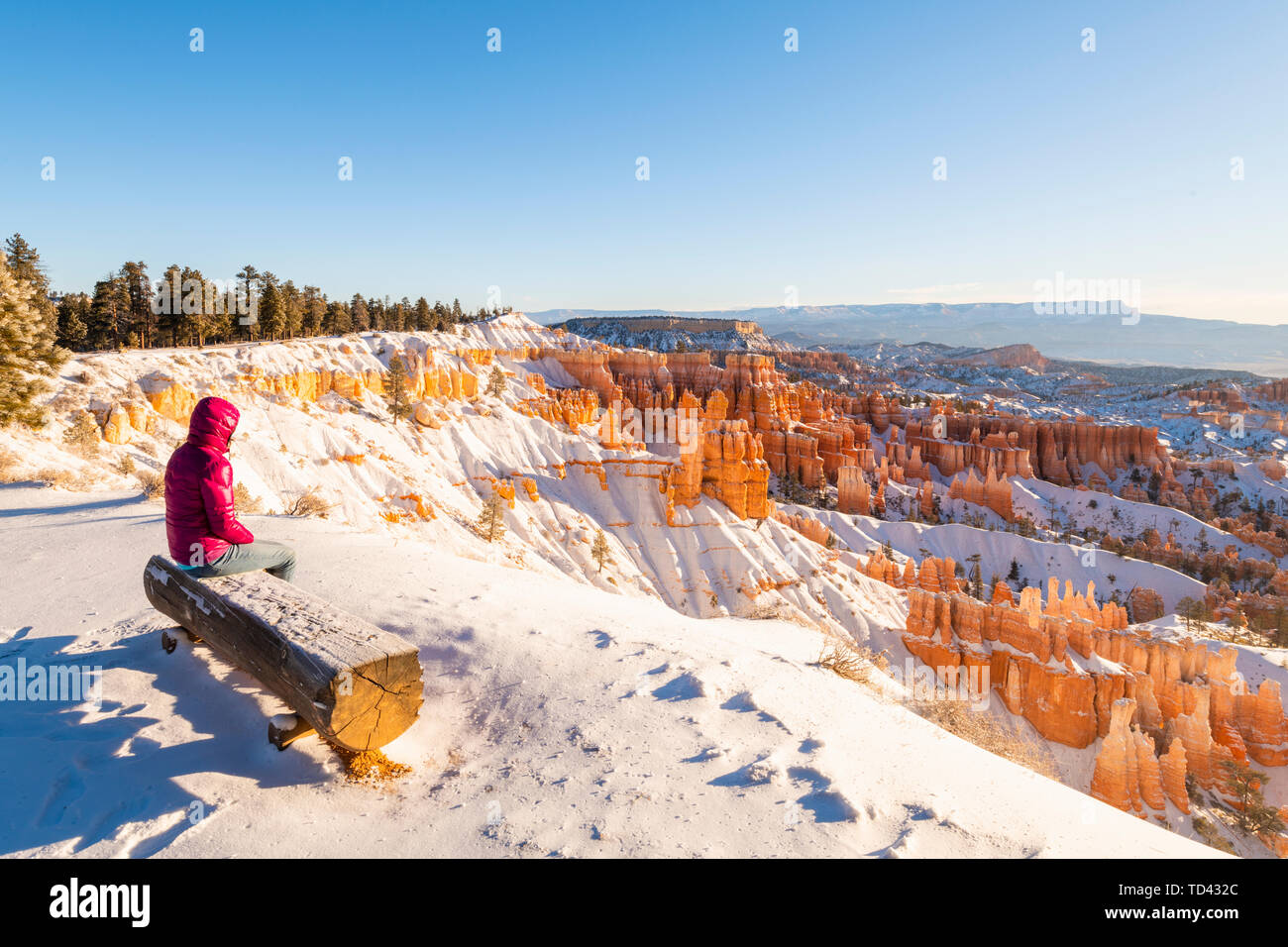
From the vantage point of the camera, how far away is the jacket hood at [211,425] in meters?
4.93

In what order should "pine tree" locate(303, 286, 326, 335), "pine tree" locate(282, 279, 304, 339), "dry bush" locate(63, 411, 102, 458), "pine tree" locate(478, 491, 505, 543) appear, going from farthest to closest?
"pine tree" locate(303, 286, 326, 335)
"pine tree" locate(282, 279, 304, 339)
"pine tree" locate(478, 491, 505, 543)
"dry bush" locate(63, 411, 102, 458)

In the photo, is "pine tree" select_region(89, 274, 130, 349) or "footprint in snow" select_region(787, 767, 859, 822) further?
"pine tree" select_region(89, 274, 130, 349)

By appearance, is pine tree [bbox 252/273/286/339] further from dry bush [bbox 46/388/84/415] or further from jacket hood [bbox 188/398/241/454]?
jacket hood [bbox 188/398/241/454]

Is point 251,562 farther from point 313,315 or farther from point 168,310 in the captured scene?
point 313,315

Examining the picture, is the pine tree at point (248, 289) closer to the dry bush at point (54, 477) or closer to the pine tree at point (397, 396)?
the pine tree at point (397, 396)

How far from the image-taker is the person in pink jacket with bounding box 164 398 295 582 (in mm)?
4898

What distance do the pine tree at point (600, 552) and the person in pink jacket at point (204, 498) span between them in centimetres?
2982

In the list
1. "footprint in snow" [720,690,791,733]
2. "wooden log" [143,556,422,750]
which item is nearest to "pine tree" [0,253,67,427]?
"wooden log" [143,556,422,750]

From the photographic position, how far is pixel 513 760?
4453 mm

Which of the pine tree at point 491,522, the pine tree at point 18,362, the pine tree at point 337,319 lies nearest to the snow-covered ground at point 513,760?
the pine tree at point 18,362

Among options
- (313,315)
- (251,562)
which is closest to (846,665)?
(251,562)

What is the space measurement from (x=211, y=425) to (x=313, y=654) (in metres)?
2.40

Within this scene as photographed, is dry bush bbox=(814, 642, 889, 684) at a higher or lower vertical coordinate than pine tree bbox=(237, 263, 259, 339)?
lower

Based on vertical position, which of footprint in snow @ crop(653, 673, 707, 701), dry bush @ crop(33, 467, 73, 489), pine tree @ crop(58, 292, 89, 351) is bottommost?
footprint in snow @ crop(653, 673, 707, 701)
